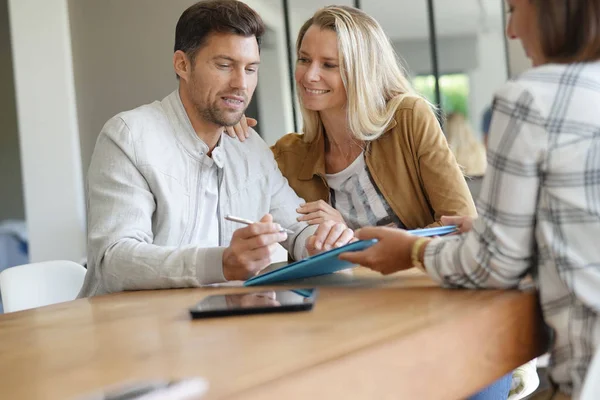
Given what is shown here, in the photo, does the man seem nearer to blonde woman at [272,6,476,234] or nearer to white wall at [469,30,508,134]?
blonde woman at [272,6,476,234]

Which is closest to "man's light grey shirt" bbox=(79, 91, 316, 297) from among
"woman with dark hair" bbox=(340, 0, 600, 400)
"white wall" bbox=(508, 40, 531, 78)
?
"woman with dark hair" bbox=(340, 0, 600, 400)

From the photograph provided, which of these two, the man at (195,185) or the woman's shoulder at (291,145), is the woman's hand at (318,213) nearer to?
the man at (195,185)

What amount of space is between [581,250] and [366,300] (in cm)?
34

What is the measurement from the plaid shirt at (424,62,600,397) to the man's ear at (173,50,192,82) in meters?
1.24

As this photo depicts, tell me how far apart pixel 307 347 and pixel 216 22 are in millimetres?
1381

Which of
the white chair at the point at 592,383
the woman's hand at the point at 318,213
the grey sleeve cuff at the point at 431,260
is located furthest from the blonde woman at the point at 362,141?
the white chair at the point at 592,383

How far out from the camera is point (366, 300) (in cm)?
127

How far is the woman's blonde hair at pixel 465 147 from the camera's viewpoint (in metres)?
5.45

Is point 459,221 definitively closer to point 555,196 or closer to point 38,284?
point 555,196

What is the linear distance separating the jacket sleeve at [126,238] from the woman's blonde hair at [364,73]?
2.24 ft

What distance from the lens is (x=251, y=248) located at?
157cm

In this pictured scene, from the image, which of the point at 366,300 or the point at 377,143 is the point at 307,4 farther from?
the point at 366,300

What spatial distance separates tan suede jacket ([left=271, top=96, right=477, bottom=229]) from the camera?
2.19m

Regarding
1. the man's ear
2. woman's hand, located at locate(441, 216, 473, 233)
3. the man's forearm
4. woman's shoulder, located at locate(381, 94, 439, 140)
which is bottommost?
the man's forearm
